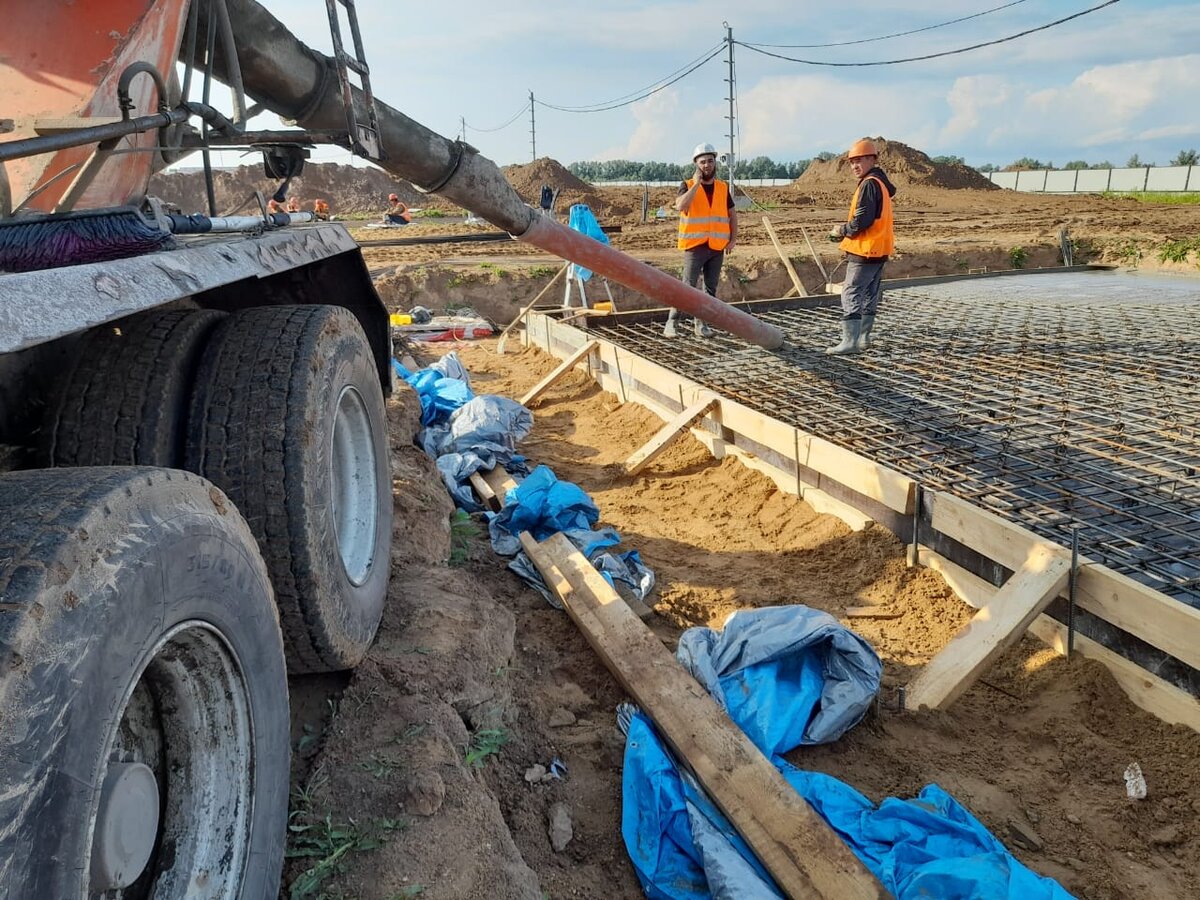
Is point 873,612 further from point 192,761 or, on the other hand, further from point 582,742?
point 192,761

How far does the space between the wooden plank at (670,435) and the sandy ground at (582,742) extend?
1.37 m

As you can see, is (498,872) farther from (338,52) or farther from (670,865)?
(338,52)

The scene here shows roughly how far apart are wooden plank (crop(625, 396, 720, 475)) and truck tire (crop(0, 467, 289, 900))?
13.9 feet

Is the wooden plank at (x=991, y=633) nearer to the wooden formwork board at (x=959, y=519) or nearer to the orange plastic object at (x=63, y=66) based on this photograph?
the wooden formwork board at (x=959, y=519)

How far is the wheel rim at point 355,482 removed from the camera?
290 cm

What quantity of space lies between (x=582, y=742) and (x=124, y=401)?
179 cm

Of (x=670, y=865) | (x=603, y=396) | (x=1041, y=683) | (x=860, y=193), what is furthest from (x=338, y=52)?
(x=603, y=396)

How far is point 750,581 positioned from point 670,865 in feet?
6.82

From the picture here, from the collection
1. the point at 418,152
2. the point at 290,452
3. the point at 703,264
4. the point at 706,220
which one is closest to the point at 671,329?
the point at 703,264

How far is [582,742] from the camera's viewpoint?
298 cm

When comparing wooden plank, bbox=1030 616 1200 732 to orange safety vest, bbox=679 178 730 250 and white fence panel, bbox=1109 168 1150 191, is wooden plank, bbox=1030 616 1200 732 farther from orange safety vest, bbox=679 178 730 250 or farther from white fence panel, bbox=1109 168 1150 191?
white fence panel, bbox=1109 168 1150 191

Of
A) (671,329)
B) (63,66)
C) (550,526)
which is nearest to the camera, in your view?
(63,66)

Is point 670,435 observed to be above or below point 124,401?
below

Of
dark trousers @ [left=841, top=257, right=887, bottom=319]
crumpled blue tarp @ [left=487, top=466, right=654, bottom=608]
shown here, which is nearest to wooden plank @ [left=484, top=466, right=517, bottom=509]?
crumpled blue tarp @ [left=487, top=466, right=654, bottom=608]
